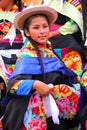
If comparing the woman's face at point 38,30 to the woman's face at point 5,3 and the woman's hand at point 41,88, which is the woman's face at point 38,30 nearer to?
the woman's hand at point 41,88

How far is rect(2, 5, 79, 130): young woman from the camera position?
11.3ft

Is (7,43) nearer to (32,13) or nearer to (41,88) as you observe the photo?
(32,13)

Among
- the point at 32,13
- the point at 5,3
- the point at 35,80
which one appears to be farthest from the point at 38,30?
the point at 5,3

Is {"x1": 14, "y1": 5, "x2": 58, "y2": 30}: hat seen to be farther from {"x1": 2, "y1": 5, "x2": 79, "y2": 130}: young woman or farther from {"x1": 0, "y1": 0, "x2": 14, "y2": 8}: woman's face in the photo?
{"x1": 0, "y1": 0, "x2": 14, "y2": 8}: woman's face

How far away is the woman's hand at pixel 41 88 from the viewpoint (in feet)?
11.2

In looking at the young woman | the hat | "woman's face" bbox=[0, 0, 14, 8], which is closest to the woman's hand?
the young woman

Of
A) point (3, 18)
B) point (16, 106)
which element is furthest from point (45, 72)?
point (3, 18)

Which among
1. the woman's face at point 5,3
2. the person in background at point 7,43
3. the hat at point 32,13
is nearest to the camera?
the hat at point 32,13

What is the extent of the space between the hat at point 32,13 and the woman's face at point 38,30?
6 cm

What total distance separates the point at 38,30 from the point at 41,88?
1.84 ft

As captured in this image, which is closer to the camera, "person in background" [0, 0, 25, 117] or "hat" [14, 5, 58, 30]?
"hat" [14, 5, 58, 30]

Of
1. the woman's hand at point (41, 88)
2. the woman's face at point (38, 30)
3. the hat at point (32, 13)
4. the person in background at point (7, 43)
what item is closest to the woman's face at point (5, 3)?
the person in background at point (7, 43)

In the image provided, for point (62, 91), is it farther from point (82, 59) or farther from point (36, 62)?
point (82, 59)

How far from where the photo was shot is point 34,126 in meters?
3.43
